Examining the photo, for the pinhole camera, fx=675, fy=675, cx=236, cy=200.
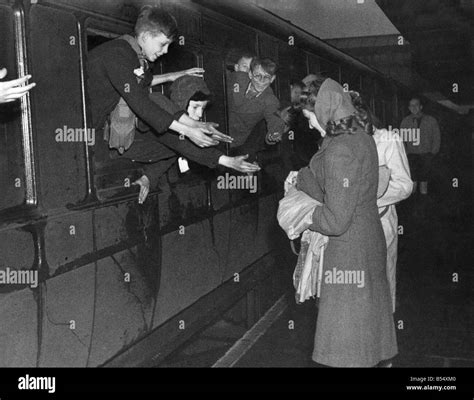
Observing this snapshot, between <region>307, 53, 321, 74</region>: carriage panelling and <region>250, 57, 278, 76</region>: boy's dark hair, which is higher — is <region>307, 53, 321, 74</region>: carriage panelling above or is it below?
above

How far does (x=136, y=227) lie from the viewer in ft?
12.4

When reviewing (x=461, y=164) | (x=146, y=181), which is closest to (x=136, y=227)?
(x=146, y=181)

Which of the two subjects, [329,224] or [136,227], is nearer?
[329,224]

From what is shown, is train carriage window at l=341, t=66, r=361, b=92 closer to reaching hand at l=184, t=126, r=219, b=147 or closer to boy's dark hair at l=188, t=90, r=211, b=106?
boy's dark hair at l=188, t=90, r=211, b=106

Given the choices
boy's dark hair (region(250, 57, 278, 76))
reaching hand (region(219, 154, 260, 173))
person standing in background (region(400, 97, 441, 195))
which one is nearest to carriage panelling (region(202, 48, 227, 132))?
boy's dark hair (region(250, 57, 278, 76))

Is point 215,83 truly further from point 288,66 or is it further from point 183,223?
point 288,66

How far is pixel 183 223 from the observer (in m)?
4.42

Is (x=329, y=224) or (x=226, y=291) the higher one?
(x=329, y=224)

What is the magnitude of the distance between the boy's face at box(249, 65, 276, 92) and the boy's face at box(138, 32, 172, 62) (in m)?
1.56

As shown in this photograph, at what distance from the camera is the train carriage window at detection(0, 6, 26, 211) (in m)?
2.77

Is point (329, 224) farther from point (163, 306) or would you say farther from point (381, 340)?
point (163, 306)

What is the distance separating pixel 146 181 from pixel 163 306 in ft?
2.64

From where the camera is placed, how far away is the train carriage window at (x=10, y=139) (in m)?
2.77

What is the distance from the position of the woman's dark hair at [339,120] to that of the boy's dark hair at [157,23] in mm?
683
